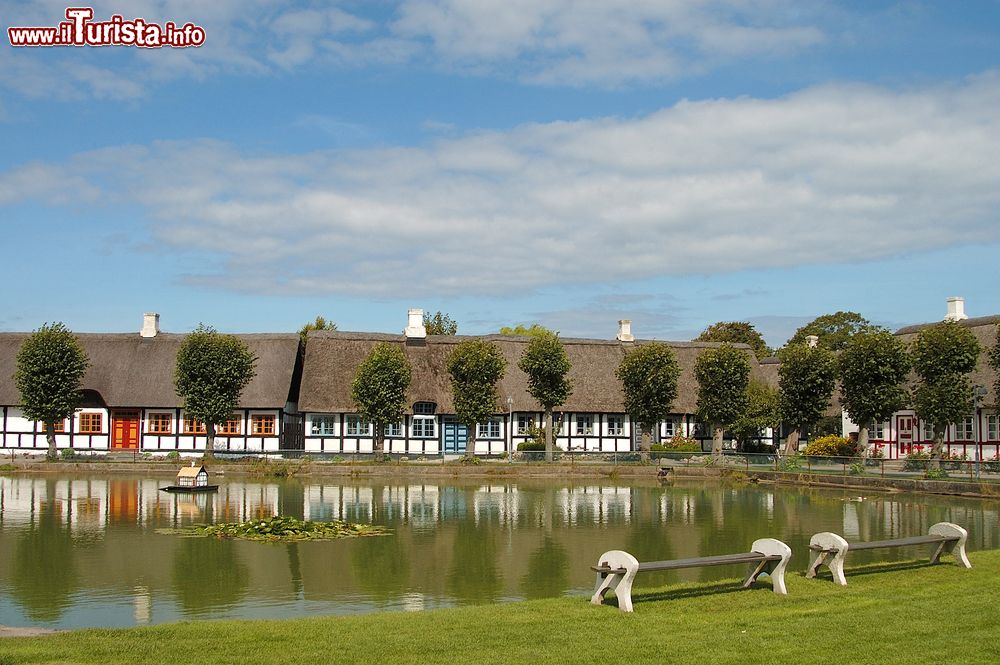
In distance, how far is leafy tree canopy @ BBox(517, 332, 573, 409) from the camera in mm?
45000

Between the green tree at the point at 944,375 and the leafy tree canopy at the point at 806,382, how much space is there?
3767mm

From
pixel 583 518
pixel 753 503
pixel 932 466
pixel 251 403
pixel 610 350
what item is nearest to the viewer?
pixel 583 518

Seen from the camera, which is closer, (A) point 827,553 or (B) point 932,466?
(A) point 827,553

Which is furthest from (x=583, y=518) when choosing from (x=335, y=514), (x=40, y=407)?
(x=40, y=407)

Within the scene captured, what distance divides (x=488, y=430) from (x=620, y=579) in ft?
122

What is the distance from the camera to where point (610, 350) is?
54.2 metres

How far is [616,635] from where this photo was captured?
9992mm

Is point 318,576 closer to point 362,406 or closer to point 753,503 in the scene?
point 753,503

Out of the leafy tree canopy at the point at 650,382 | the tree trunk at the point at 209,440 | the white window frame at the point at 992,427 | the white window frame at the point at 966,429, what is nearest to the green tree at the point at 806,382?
the leafy tree canopy at the point at 650,382

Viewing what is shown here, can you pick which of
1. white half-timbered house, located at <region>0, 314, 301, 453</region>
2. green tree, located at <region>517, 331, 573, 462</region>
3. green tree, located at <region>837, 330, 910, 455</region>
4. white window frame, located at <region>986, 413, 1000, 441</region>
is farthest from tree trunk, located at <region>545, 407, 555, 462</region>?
white window frame, located at <region>986, 413, 1000, 441</region>

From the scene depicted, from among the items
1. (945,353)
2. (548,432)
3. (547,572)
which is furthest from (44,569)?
(945,353)

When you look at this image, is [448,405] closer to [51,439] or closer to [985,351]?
[51,439]

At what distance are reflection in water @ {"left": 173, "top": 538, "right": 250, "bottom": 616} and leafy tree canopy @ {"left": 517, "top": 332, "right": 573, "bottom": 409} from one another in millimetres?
26453

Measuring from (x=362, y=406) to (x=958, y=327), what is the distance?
82.1 ft
